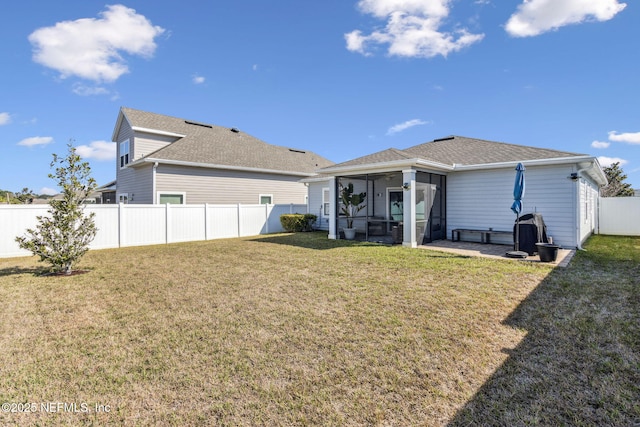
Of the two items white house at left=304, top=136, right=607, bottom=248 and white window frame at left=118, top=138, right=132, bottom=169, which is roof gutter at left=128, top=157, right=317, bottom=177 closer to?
white window frame at left=118, top=138, right=132, bottom=169

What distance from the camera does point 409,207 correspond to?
10047mm

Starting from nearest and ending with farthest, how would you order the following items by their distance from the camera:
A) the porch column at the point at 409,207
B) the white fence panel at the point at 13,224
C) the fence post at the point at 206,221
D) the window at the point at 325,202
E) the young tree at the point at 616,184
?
the white fence panel at the point at 13,224
the porch column at the point at 409,207
the fence post at the point at 206,221
the window at the point at 325,202
the young tree at the point at 616,184

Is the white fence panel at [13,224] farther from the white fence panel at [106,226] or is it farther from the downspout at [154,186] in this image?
the downspout at [154,186]

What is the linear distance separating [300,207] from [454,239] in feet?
28.2

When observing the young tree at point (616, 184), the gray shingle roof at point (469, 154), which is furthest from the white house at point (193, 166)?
the young tree at point (616, 184)

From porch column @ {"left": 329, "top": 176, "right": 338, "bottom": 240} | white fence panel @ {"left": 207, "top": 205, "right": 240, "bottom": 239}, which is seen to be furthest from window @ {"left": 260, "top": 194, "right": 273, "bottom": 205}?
porch column @ {"left": 329, "top": 176, "right": 338, "bottom": 240}

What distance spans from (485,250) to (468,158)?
4106 mm

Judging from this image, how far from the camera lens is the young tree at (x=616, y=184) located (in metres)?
25.9

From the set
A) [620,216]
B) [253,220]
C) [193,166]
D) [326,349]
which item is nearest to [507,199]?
[620,216]

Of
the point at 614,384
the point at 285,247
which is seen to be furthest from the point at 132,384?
the point at 285,247

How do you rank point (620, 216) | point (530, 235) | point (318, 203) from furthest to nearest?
point (318, 203) → point (620, 216) → point (530, 235)

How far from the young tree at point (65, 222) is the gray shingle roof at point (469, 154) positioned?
8.10 metres

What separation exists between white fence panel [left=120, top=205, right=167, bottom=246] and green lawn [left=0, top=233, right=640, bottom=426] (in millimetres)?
5296

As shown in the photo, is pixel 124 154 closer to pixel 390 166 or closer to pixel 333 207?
pixel 333 207
